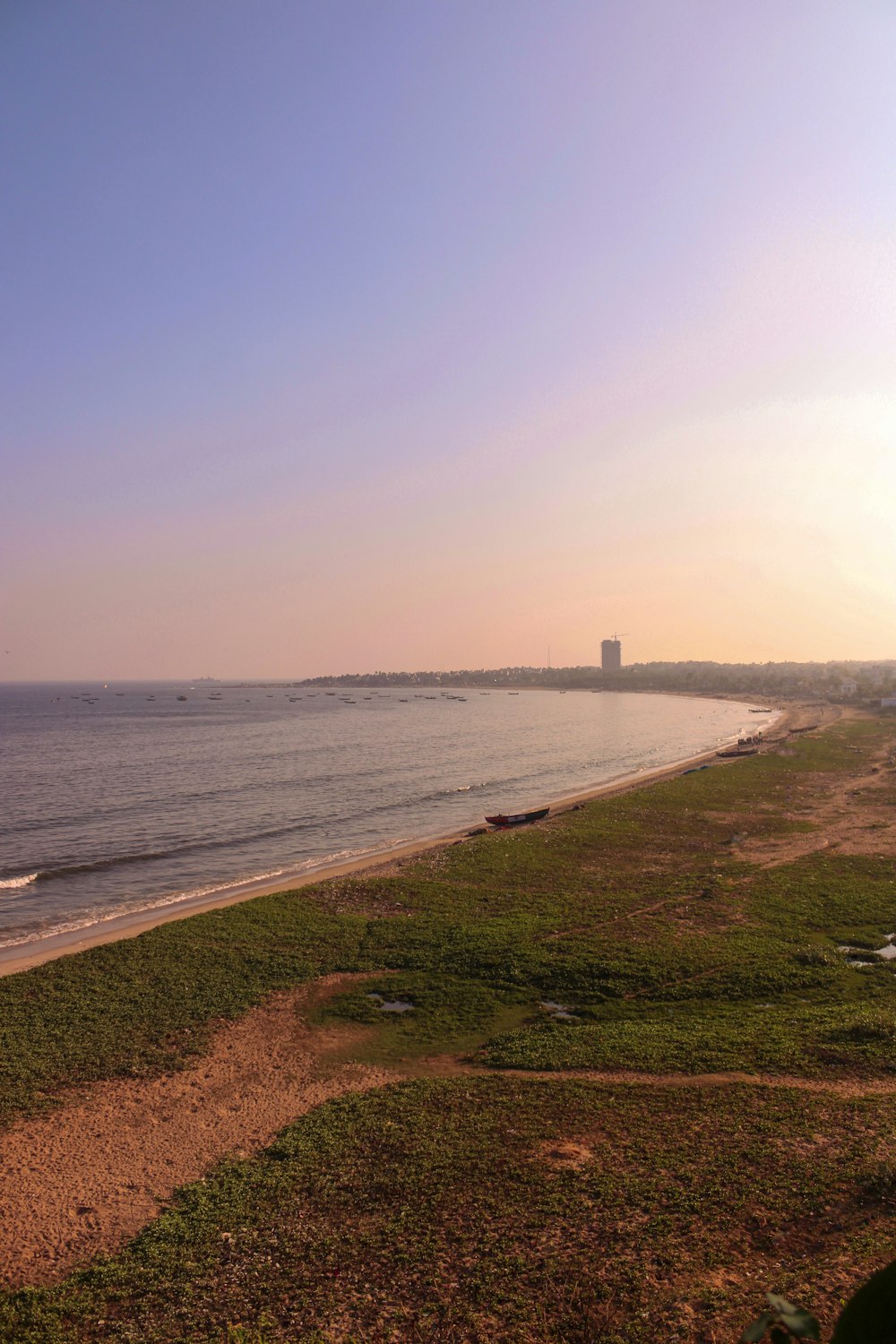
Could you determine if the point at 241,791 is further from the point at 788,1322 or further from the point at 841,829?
the point at 788,1322

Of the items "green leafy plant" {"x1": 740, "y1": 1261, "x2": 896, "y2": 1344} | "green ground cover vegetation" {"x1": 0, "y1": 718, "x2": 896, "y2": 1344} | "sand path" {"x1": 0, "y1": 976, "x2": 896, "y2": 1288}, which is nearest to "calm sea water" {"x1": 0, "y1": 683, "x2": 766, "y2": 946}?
"green ground cover vegetation" {"x1": 0, "y1": 718, "x2": 896, "y2": 1344}

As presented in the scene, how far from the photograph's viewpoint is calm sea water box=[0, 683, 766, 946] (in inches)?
1390

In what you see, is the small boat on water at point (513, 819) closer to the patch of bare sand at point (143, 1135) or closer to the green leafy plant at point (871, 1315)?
the patch of bare sand at point (143, 1135)

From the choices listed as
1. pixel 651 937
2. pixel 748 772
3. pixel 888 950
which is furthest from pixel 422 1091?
pixel 748 772

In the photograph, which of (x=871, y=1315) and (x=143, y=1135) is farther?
(x=143, y=1135)

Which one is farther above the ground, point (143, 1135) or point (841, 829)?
point (841, 829)

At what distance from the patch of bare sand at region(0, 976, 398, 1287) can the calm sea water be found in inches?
577

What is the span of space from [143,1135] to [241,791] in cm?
4690

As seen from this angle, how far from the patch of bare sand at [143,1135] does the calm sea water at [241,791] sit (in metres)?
14.7

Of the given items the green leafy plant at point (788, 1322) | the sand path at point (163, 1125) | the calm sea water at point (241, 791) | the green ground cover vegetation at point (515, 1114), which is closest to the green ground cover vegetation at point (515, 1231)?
the green ground cover vegetation at point (515, 1114)

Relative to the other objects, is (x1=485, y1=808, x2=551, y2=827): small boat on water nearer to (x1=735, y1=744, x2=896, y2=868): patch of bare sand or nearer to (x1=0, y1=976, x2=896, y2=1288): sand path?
(x1=735, y1=744, x2=896, y2=868): patch of bare sand

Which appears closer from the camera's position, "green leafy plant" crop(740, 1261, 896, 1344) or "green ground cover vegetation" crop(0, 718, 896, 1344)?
"green leafy plant" crop(740, 1261, 896, 1344)

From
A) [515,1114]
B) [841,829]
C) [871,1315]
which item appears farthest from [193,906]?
[841,829]

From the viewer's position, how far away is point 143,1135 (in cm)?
1373
